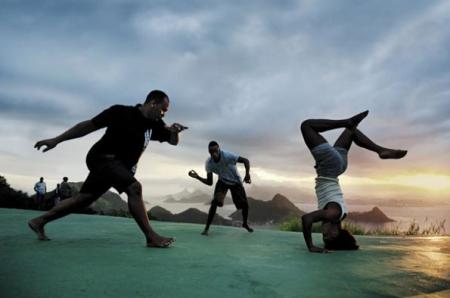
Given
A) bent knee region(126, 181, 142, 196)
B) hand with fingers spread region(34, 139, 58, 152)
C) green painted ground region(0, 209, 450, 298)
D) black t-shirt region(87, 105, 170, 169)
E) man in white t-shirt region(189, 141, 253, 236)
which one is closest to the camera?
green painted ground region(0, 209, 450, 298)

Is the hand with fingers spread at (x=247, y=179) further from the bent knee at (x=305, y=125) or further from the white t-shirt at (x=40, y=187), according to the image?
the white t-shirt at (x=40, y=187)

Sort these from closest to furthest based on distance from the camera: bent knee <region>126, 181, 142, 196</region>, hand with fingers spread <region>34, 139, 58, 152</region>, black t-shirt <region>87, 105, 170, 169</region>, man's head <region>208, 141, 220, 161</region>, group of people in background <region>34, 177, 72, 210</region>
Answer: hand with fingers spread <region>34, 139, 58, 152</region>
bent knee <region>126, 181, 142, 196</region>
black t-shirt <region>87, 105, 170, 169</region>
man's head <region>208, 141, 220, 161</region>
group of people in background <region>34, 177, 72, 210</region>

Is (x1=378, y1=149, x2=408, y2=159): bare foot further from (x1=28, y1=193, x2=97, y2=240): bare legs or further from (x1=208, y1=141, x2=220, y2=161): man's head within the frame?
(x1=28, y1=193, x2=97, y2=240): bare legs

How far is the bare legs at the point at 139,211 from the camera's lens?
438 centimetres

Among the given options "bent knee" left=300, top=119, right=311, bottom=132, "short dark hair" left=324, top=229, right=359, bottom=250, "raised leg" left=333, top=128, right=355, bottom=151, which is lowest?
"short dark hair" left=324, top=229, right=359, bottom=250

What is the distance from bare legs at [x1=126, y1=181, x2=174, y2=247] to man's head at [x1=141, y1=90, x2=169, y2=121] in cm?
79

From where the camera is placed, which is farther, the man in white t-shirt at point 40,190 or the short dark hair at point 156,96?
the man in white t-shirt at point 40,190

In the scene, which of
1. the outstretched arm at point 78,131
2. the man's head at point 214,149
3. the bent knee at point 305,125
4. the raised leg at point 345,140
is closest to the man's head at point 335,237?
the raised leg at point 345,140

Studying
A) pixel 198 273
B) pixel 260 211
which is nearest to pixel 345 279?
pixel 198 273

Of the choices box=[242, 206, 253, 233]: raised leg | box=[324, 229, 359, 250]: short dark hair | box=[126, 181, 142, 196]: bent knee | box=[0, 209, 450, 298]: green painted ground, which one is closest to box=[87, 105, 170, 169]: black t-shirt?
box=[126, 181, 142, 196]: bent knee

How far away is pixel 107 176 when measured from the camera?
177 inches

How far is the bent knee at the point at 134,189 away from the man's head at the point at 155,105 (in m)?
0.78

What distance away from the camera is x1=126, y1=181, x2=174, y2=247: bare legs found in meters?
4.38

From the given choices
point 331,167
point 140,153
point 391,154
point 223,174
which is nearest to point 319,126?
point 331,167
